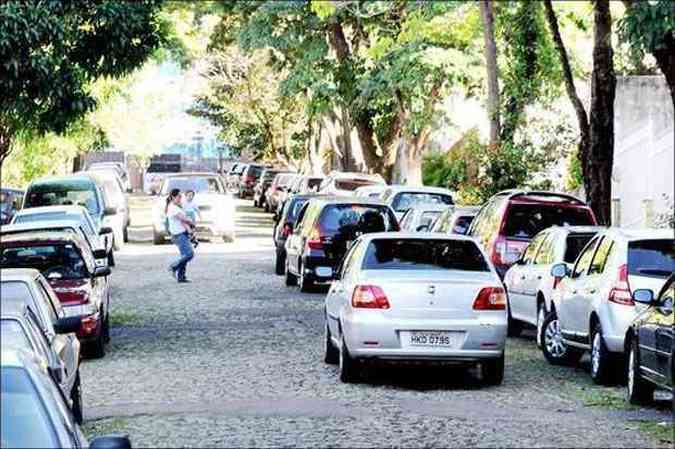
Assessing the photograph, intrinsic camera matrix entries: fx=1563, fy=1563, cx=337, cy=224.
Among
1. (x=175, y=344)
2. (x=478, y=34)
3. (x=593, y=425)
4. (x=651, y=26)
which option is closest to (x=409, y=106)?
(x=478, y=34)

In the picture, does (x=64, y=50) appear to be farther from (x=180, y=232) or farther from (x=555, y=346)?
(x=180, y=232)

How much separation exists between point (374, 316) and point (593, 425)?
2.83 m

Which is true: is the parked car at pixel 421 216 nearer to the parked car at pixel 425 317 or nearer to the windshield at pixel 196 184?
the windshield at pixel 196 184

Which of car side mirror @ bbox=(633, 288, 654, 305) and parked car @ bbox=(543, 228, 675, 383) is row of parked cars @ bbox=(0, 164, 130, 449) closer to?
car side mirror @ bbox=(633, 288, 654, 305)

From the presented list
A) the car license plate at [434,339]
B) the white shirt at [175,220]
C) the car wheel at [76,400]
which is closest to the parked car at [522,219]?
the car license plate at [434,339]

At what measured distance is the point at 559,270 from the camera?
17906 mm

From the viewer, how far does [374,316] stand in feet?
50.0

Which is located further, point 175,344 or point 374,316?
point 175,344

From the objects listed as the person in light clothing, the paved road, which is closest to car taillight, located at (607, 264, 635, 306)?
the paved road

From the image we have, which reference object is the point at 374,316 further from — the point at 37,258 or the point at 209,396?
the point at 37,258

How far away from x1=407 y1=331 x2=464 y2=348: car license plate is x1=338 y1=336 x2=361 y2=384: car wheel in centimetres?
72

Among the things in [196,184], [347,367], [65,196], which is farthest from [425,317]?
[196,184]

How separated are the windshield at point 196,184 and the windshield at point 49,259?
875 inches

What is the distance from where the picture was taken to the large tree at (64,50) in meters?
20.0
